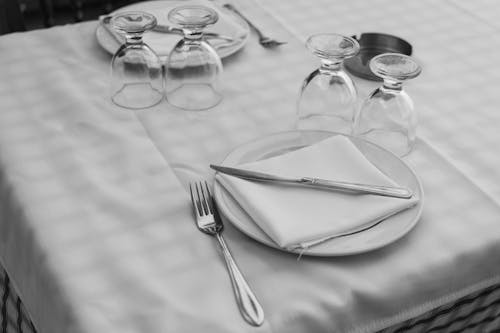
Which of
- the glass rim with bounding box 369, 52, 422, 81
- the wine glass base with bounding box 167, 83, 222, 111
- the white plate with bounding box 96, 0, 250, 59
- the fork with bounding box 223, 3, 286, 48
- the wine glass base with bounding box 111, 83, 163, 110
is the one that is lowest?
the wine glass base with bounding box 111, 83, 163, 110

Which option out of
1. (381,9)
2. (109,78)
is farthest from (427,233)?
(381,9)

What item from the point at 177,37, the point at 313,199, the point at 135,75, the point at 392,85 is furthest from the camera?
the point at 177,37

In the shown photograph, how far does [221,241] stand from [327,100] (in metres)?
0.33

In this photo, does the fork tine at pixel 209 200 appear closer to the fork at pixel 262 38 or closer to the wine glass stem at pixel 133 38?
the wine glass stem at pixel 133 38

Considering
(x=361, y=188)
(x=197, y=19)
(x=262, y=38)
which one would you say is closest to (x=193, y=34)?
(x=197, y=19)

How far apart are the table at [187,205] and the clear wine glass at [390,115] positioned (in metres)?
0.03

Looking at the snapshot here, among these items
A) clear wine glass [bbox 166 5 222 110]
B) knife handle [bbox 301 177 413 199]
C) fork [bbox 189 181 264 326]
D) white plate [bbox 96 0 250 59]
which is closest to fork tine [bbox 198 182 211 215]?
fork [bbox 189 181 264 326]

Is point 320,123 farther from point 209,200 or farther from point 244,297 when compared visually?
point 244,297

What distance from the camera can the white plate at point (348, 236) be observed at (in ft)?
2.57

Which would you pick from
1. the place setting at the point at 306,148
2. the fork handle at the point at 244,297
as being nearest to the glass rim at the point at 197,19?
the place setting at the point at 306,148

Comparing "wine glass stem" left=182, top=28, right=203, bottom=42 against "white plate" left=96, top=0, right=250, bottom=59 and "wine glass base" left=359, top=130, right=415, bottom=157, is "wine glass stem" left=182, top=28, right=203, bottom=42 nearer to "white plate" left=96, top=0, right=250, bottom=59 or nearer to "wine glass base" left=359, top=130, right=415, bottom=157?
"white plate" left=96, top=0, right=250, bottom=59

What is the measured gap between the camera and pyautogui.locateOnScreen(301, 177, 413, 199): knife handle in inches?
33.3

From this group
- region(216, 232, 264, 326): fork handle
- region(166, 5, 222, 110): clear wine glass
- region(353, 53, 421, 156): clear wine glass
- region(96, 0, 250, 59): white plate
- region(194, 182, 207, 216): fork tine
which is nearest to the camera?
region(216, 232, 264, 326): fork handle

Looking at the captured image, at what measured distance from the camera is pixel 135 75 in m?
1.08
